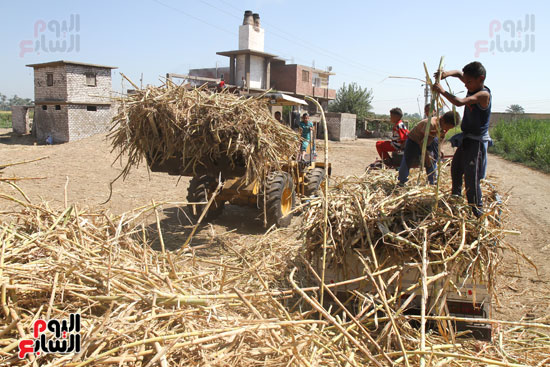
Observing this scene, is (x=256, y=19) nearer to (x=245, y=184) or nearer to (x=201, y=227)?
(x=201, y=227)

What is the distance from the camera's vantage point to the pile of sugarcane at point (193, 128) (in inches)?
222

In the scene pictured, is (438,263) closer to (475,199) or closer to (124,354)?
(475,199)

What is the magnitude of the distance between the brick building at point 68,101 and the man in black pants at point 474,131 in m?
23.6

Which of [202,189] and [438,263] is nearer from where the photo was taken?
[438,263]

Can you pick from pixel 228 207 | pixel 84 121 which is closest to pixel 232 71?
pixel 84 121

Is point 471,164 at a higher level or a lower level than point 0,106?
lower

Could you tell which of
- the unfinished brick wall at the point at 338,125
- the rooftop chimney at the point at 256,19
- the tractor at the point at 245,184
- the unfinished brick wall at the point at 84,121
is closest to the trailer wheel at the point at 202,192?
the tractor at the point at 245,184

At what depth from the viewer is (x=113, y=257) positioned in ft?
9.41

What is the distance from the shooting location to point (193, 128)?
5738 mm

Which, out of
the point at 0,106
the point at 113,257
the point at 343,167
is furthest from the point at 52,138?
the point at 0,106

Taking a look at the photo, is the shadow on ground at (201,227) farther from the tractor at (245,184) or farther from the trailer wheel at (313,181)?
the trailer wheel at (313,181)

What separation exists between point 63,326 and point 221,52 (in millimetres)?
39080

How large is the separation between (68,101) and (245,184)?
21.0 meters

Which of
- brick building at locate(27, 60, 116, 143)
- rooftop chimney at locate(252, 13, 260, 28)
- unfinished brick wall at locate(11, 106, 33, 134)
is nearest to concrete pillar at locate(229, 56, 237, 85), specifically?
rooftop chimney at locate(252, 13, 260, 28)
